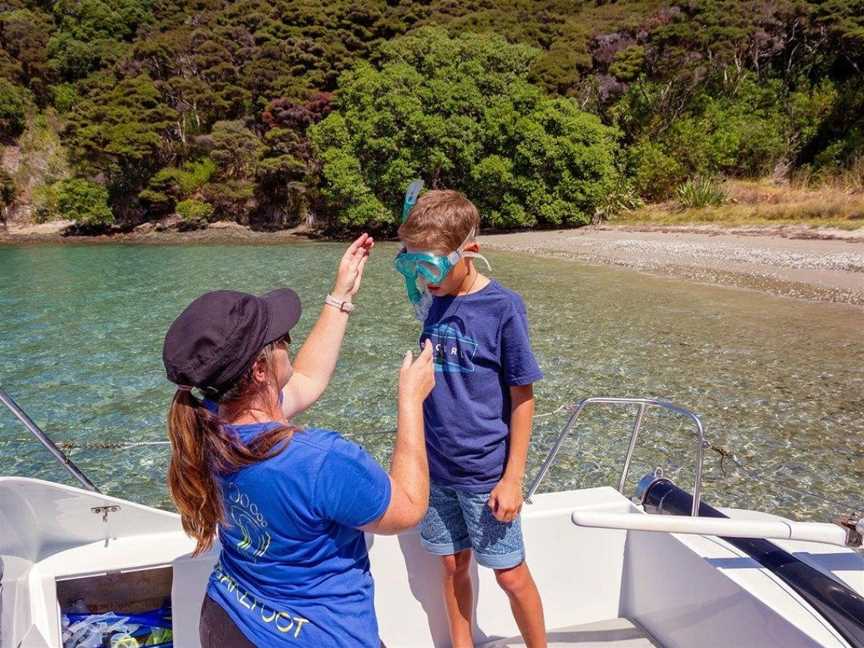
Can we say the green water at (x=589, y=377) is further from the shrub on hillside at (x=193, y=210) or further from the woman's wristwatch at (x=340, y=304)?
the shrub on hillside at (x=193, y=210)

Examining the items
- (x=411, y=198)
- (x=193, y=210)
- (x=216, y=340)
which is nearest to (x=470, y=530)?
(x=411, y=198)

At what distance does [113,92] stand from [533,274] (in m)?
32.4

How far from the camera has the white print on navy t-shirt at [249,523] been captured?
1.22 m

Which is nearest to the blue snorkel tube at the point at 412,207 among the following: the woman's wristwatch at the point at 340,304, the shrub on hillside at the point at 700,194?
the woman's wristwatch at the point at 340,304

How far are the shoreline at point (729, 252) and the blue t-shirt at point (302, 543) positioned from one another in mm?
14740

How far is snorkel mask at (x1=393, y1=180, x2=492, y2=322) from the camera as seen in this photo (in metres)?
1.88

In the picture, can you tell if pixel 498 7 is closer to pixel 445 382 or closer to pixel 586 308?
pixel 586 308

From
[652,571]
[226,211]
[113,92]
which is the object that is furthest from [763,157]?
[113,92]

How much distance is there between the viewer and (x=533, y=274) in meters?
18.6

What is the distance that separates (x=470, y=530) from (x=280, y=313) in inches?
42.7

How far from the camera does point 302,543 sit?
1.24 meters

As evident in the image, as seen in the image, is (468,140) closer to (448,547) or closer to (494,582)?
(494,582)

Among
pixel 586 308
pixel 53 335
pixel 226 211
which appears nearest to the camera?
pixel 53 335

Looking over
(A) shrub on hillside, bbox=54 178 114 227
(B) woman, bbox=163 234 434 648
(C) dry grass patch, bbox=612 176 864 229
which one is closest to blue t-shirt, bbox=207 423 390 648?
(B) woman, bbox=163 234 434 648
